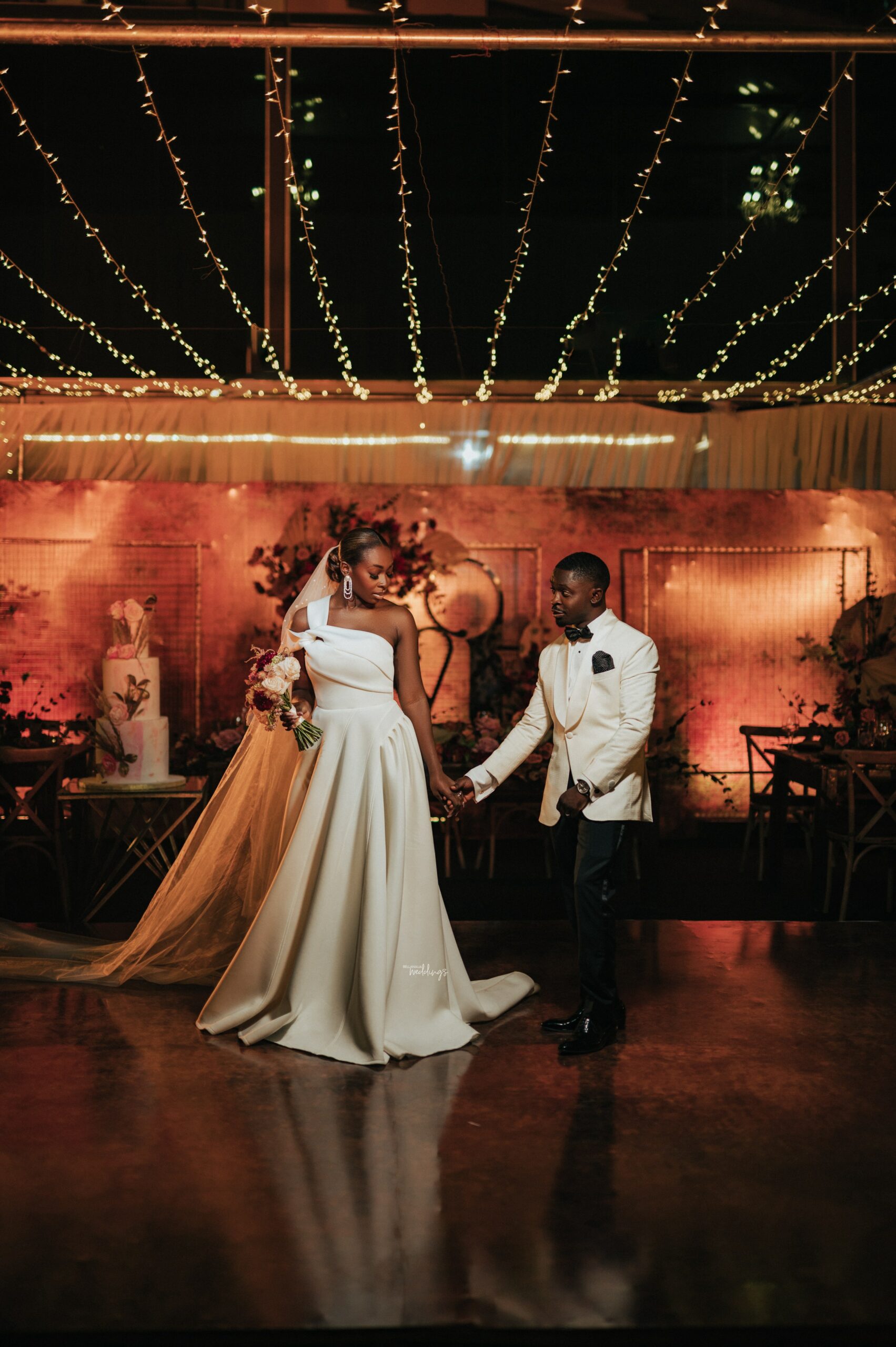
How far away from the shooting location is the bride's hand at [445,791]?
4375mm

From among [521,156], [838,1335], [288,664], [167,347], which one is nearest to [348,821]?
[288,664]

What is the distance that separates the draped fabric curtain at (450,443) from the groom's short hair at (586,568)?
4.97 metres

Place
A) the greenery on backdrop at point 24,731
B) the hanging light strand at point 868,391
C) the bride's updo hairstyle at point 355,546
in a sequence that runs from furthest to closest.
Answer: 1. the hanging light strand at point 868,391
2. the greenery on backdrop at point 24,731
3. the bride's updo hairstyle at point 355,546

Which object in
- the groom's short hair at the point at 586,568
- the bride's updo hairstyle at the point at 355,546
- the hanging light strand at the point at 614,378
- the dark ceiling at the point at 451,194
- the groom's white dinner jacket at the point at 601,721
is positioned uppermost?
the dark ceiling at the point at 451,194

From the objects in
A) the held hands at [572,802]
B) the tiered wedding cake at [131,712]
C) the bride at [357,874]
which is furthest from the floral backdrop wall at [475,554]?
the held hands at [572,802]

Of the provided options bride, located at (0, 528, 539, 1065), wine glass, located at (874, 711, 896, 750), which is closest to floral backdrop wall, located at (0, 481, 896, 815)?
wine glass, located at (874, 711, 896, 750)

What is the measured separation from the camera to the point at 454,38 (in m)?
4.48

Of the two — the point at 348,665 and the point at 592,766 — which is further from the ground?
the point at 348,665

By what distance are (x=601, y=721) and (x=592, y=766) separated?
0.23 metres

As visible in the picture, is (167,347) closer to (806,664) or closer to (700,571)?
(700,571)

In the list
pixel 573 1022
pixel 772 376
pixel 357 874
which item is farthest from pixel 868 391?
pixel 357 874

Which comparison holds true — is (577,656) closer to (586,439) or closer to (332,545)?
(332,545)

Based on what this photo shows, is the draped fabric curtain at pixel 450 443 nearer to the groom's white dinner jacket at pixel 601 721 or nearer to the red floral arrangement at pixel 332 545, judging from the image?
the red floral arrangement at pixel 332 545

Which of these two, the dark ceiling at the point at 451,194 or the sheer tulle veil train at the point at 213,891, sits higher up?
the dark ceiling at the point at 451,194
